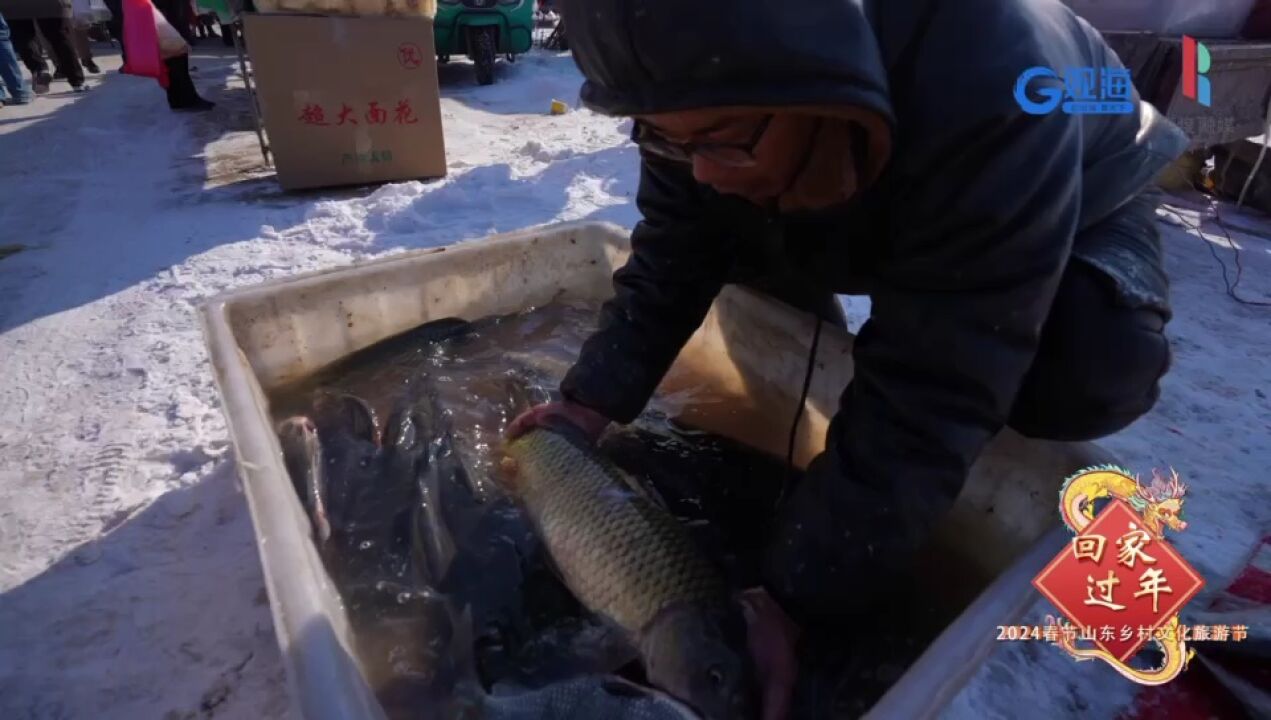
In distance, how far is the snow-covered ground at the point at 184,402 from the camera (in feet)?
3.98

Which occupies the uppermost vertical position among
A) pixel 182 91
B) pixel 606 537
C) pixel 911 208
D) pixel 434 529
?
pixel 911 208

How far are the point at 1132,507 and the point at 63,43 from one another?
8.07 metres

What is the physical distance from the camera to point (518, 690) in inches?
42.2

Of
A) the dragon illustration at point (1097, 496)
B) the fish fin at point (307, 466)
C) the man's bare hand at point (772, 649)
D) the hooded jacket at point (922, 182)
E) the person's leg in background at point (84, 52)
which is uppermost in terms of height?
the hooded jacket at point (922, 182)

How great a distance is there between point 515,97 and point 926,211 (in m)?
5.74

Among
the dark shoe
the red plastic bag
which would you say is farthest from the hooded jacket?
the dark shoe

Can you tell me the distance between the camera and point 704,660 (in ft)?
3.21

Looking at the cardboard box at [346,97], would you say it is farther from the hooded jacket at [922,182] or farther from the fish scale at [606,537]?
the hooded jacket at [922,182]

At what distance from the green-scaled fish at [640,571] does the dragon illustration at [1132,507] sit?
0.51 m

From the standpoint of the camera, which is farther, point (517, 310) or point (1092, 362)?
point (517, 310)

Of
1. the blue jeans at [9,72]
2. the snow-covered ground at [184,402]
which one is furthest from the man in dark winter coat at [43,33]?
the snow-covered ground at [184,402]

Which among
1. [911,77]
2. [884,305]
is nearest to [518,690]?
[884,305]

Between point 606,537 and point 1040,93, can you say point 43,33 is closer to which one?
point 606,537

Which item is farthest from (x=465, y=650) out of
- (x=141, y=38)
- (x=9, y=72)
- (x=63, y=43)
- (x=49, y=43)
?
(x=49, y=43)
